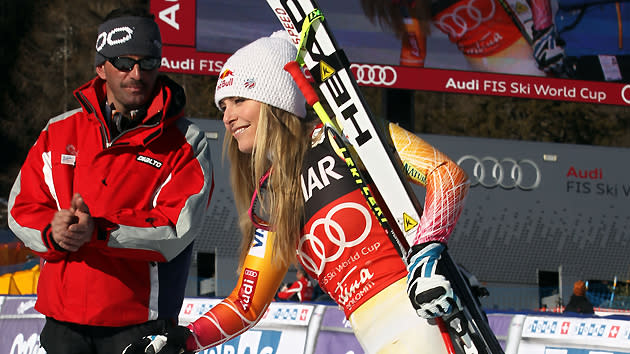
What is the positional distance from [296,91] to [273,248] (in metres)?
0.58

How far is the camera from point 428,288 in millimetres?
2893

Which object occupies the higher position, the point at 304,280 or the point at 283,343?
the point at 283,343

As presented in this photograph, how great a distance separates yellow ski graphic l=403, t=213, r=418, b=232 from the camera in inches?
128

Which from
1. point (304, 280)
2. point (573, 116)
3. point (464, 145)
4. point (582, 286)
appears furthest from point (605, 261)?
point (573, 116)

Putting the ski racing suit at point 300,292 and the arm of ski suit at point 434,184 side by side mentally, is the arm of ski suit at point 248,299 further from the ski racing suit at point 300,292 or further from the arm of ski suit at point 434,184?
the ski racing suit at point 300,292

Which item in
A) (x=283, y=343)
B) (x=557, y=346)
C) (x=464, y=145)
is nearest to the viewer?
(x=557, y=346)

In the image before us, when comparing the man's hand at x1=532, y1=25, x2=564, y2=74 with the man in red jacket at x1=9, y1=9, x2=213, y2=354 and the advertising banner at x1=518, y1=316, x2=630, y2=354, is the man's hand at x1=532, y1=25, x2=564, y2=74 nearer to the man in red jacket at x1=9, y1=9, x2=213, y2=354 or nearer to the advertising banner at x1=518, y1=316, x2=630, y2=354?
the advertising banner at x1=518, y1=316, x2=630, y2=354

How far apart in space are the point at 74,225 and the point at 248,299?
690mm

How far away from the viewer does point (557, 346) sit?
225 inches

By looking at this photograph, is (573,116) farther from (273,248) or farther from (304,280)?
(273,248)

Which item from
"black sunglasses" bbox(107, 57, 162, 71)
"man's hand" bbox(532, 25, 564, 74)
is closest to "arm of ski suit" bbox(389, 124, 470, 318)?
"black sunglasses" bbox(107, 57, 162, 71)

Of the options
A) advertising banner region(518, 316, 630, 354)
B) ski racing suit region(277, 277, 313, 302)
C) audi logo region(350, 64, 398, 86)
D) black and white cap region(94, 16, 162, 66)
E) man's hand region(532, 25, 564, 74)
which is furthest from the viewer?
man's hand region(532, 25, 564, 74)

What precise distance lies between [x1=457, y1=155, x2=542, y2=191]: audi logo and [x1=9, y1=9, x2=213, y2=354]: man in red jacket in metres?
16.3

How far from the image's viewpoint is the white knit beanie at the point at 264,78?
3.42 meters
